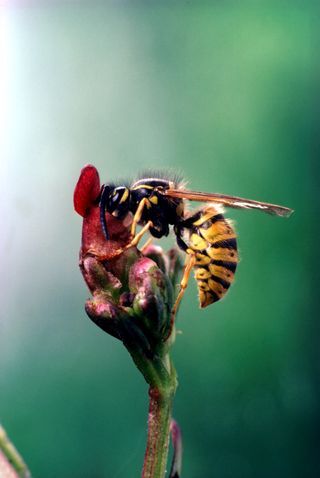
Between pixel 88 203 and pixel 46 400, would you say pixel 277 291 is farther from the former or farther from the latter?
pixel 88 203

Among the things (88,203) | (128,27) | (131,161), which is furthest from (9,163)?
(88,203)

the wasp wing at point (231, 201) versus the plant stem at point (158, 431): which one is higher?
the wasp wing at point (231, 201)

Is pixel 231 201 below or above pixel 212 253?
above

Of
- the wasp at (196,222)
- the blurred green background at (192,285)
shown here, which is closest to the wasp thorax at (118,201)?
the wasp at (196,222)

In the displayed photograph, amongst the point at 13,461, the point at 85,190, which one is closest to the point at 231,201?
the point at 85,190

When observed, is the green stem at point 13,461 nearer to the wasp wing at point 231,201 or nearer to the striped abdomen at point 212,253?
the striped abdomen at point 212,253

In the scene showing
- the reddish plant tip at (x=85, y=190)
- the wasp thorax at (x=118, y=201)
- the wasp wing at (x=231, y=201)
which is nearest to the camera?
the reddish plant tip at (x=85, y=190)

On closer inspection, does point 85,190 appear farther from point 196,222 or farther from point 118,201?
point 196,222

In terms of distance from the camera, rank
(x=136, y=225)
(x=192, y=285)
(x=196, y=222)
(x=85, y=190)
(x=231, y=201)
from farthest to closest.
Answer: (x=192, y=285) < (x=196, y=222) < (x=231, y=201) < (x=136, y=225) < (x=85, y=190)
